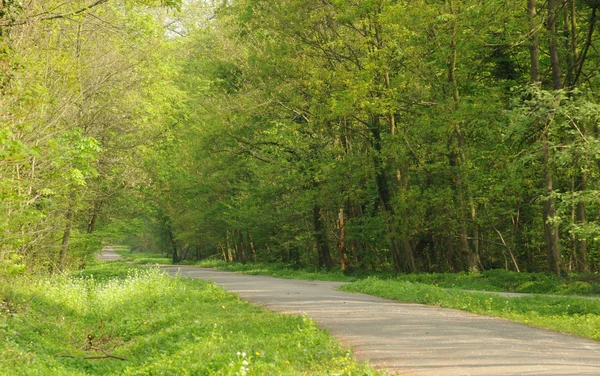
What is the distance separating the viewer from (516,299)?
1557cm

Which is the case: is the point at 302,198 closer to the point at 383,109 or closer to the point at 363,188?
the point at 363,188

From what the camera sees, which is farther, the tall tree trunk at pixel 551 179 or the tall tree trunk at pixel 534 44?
the tall tree trunk at pixel 534 44

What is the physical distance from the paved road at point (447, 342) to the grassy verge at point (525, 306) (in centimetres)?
55

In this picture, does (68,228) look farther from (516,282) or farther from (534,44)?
(534,44)

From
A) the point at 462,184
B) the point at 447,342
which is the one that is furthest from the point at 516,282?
the point at 447,342

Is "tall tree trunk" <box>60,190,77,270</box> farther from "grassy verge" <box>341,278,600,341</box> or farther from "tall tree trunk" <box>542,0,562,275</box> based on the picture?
"tall tree trunk" <box>542,0,562,275</box>

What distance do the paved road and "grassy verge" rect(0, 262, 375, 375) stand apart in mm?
718

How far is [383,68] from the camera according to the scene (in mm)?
24969

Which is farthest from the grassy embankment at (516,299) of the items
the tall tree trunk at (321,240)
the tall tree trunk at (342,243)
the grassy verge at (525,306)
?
the tall tree trunk at (321,240)

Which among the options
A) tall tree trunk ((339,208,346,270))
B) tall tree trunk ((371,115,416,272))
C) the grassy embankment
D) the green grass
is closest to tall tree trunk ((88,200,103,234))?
tall tree trunk ((339,208,346,270))

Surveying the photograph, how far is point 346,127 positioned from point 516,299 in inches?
634

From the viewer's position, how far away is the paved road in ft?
26.5

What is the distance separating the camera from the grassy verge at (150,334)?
28.9ft

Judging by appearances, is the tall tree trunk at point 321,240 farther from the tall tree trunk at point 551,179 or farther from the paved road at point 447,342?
the paved road at point 447,342
